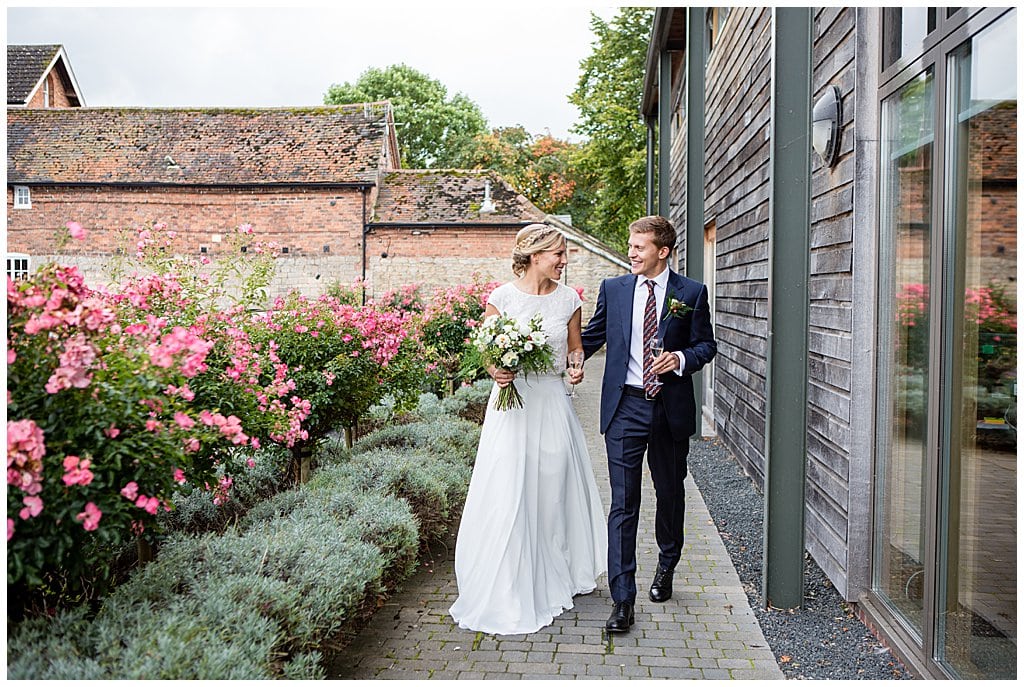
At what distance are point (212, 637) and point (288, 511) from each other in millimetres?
1868

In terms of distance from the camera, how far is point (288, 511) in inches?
182

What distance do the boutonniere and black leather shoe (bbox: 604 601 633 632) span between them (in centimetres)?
142

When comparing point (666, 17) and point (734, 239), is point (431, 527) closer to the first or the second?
point (734, 239)

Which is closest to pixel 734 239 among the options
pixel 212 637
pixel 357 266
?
pixel 212 637

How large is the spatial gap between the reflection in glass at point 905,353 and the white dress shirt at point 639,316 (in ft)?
3.31

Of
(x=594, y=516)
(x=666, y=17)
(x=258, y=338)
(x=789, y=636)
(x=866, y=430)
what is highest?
(x=666, y=17)

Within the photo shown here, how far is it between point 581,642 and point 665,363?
138cm

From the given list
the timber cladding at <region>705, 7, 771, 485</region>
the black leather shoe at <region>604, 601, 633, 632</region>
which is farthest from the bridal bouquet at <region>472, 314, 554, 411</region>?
the timber cladding at <region>705, 7, 771, 485</region>

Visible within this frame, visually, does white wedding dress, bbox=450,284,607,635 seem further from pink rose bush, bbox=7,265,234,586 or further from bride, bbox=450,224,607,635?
pink rose bush, bbox=7,265,234,586

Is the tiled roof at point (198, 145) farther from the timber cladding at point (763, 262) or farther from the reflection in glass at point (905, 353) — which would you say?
the reflection in glass at point (905, 353)

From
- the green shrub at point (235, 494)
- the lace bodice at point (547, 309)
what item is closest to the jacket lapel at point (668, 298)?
the lace bodice at point (547, 309)

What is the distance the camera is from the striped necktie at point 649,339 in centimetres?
437

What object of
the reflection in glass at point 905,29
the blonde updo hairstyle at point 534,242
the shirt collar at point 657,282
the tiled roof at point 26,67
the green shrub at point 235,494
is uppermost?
the tiled roof at point 26,67

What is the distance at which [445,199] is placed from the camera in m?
29.6
